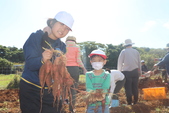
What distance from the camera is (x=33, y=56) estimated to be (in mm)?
1653

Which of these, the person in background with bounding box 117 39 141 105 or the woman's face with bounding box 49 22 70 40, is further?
the person in background with bounding box 117 39 141 105

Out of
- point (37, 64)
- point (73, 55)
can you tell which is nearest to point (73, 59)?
point (73, 55)

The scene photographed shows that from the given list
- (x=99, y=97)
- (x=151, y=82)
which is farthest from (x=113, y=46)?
(x=99, y=97)

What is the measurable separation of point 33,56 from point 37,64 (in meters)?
0.09

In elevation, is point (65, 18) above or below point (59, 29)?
above

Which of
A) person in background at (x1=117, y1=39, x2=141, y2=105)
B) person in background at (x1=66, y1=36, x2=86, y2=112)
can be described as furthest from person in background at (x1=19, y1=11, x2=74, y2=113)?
person in background at (x1=117, y1=39, x2=141, y2=105)

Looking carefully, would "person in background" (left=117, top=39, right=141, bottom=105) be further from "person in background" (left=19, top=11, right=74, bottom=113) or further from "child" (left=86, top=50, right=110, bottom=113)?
"person in background" (left=19, top=11, right=74, bottom=113)

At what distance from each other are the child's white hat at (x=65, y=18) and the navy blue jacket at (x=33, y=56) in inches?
9.9

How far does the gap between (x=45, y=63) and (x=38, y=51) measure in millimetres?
155

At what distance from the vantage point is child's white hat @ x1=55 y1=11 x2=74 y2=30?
1.81 m

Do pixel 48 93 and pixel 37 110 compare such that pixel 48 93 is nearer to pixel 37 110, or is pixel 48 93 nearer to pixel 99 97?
pixel 37 110

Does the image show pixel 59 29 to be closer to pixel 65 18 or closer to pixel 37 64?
pixel 65 18

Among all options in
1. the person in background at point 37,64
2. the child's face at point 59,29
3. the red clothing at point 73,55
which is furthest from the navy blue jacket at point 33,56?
the red clothing at point 73,55

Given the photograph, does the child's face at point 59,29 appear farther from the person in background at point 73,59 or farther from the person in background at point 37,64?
the person in background at point 73,59
